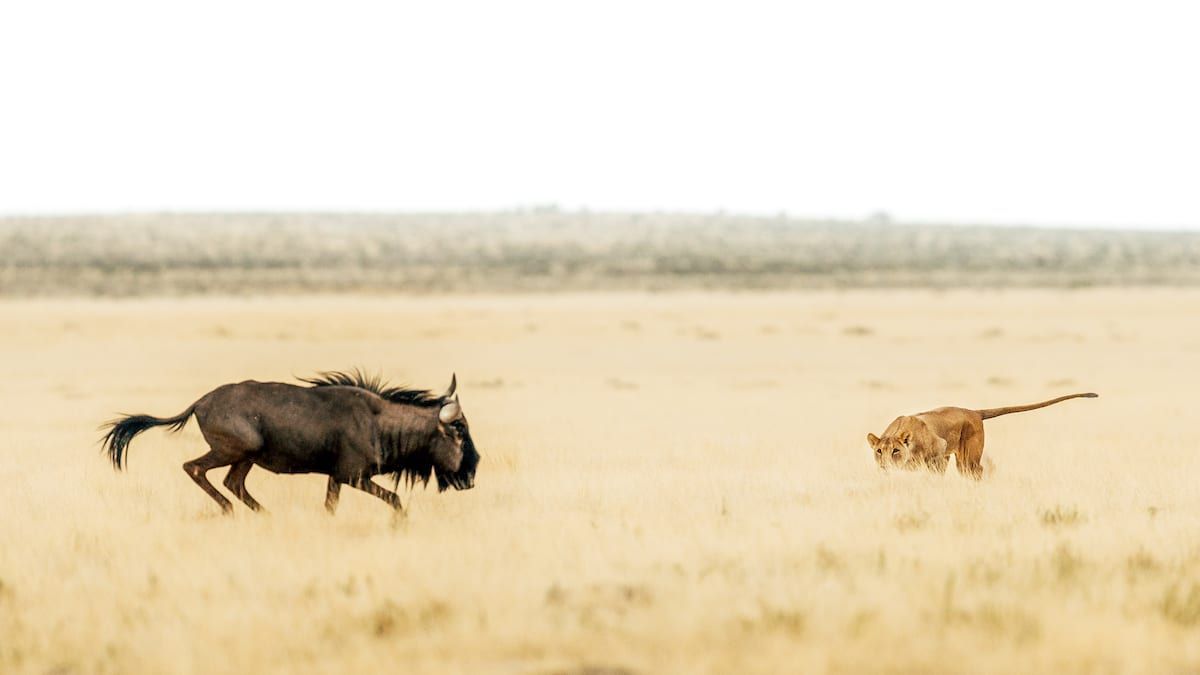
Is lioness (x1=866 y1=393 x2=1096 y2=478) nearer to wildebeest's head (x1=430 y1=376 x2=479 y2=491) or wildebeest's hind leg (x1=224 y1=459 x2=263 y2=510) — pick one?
wildebeest's head (x1=430 y1=376 x2=479 y2=491)

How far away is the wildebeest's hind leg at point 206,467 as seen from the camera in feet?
31.4

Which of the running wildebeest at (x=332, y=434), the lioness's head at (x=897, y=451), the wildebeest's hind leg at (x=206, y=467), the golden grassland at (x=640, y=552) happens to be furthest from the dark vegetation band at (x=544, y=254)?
the running wildebeest at (x=332, y=434)

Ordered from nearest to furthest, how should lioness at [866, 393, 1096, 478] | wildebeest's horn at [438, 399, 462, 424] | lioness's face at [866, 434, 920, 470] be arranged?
wildebeest's horn at [438, 399, 462, 424], lioness at [866, 393, 1096, 478], lioness's face at [866, 434, 920, 470]

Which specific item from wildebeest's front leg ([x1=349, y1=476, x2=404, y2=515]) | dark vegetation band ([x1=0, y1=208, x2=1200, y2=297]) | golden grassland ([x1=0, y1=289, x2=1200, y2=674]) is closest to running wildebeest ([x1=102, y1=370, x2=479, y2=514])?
wildebeest's front leg ([x1=349, y1=476, x2=404, y2=515])

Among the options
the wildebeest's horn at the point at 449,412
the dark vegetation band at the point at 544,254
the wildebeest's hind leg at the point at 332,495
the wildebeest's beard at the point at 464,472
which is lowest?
the dark vegetation band at the point at 544,254

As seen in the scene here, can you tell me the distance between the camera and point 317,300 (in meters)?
63.6

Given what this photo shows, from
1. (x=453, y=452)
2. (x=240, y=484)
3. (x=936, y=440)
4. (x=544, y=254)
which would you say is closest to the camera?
(x=453, y=452)

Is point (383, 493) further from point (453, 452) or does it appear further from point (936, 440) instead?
point (936, 440)

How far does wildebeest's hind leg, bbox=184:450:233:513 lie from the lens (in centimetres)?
956

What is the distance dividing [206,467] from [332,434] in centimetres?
90

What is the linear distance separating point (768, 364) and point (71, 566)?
77.5 ft

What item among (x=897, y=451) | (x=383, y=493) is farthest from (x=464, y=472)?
(x=897, y=451)

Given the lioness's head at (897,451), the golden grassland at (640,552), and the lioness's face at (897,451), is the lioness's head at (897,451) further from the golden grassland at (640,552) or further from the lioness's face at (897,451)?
the golden grassland at (640,552)

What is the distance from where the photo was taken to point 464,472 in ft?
32.5
